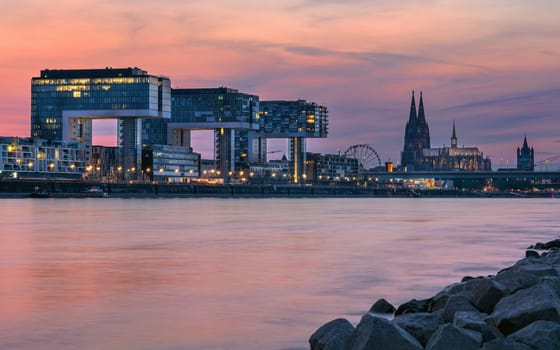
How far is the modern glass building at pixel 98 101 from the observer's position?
18288cm

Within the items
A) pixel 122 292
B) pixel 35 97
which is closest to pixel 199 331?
pixel 122 292

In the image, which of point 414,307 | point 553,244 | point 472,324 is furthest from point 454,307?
point 553,244

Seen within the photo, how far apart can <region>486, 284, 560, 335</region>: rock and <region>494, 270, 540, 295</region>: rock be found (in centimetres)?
252

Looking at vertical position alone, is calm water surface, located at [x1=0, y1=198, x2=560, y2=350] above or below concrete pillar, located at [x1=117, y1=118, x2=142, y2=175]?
below

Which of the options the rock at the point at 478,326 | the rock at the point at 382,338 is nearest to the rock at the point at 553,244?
the rock at the point at 478,326

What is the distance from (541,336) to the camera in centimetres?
1034

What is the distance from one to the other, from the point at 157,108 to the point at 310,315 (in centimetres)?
17161

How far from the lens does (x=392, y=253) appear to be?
112 ft

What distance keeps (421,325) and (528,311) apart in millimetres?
1540

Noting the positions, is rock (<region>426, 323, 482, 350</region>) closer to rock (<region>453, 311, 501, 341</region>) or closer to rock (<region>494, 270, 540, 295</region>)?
rock (<region>453, 311, 501, 341</region>)

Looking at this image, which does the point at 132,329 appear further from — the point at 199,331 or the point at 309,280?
the point at 309,280

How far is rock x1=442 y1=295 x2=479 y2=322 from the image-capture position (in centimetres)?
1318

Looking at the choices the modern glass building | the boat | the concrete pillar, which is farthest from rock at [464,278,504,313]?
the modern glass building

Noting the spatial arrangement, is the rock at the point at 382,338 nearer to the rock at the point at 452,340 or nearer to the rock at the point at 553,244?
the rock at the point at 452,340
